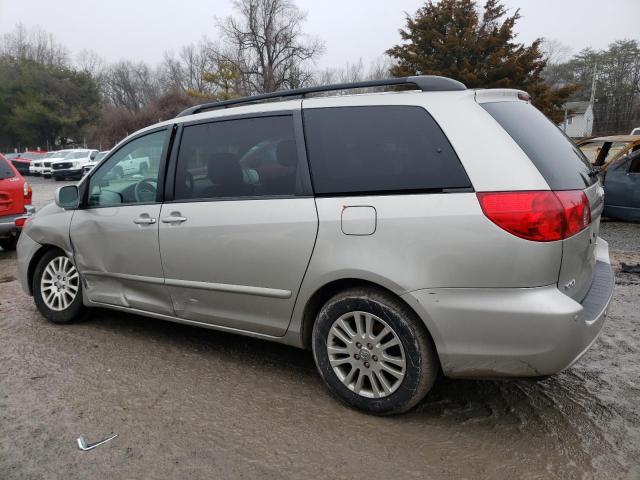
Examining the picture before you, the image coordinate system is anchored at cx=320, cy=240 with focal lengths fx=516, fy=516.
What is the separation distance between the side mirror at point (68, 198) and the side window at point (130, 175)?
0.11m

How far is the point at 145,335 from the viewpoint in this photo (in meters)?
4.21

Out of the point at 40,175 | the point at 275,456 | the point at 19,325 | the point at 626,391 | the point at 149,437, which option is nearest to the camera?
the point at 275,456

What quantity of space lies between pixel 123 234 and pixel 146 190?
1.22ft

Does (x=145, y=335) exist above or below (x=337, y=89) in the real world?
below

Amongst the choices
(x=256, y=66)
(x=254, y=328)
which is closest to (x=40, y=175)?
(x=256, y=66)

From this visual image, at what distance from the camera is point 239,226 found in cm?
314

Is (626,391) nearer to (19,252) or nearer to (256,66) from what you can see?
(19,252)

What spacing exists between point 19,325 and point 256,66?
153 feet

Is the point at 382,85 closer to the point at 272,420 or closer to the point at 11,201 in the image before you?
the point at 272,420

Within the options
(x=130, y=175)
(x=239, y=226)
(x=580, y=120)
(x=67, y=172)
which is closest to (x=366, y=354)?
(x=239, y=226)

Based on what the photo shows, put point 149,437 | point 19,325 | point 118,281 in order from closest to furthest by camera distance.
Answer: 1. point 149,437
2. point 118,281
3. point 19,325

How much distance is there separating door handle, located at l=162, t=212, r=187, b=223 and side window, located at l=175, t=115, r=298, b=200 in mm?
132

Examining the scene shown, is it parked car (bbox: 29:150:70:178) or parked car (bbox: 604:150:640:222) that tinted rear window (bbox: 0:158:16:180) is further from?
parked car (bbox: 29:150:70:178)

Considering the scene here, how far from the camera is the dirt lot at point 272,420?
8.10 ft
